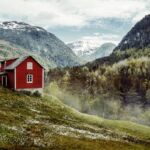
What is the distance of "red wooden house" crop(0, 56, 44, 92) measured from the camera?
9450cm

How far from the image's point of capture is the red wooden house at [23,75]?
94500mm

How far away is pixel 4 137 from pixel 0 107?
76.3 feet

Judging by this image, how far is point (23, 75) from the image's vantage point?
315 feet

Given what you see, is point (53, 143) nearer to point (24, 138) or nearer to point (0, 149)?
point (24, 138)

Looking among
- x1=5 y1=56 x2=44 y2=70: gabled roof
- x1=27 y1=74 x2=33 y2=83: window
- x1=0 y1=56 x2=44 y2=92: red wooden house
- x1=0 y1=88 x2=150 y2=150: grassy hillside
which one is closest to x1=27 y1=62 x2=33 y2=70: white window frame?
x1=0 y1=56 x2=44 y2=92: red wooden house

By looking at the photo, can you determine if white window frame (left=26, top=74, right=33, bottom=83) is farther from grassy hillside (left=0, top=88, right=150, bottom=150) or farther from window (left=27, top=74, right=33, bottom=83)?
grassy hillside (left=0, top=88, right=150, bottom=150)

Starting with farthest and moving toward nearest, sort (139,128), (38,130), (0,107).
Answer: (139,128) → (0,107) → (38,130)

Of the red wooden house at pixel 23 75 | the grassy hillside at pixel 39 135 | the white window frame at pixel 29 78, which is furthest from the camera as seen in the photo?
the white window frame at pixel 29 78

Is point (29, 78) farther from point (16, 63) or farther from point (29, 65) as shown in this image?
point (16, 63)

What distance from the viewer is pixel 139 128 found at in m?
87.2

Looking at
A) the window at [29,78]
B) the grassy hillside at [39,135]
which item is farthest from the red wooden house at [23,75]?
the grassy hillside at [39,135]

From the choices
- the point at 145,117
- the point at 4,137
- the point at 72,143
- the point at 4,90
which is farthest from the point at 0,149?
the point at 145,117

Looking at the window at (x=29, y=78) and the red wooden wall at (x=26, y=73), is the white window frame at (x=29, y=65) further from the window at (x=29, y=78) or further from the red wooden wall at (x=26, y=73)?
the window at (x=29, y=78)

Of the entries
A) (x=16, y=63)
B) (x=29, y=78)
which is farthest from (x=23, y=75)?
(x=16, y=63)
